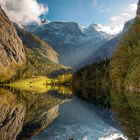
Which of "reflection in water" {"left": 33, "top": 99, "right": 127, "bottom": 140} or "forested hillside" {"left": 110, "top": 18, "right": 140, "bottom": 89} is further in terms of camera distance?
"forested hillside" {"left": 110, "top": 18, "right": 140, "bottom": 89}

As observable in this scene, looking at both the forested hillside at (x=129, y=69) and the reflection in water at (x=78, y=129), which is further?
the forested hillside at (x=129, y=69)

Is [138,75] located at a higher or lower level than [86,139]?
higher

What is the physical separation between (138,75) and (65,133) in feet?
359

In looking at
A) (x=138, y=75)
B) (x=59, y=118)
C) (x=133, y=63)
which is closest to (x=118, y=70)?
(x=133, y=63)

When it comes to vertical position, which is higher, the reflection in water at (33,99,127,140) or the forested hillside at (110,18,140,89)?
the forested hillside at (110,18,140,89)

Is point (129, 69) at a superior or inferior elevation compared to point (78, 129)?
superior

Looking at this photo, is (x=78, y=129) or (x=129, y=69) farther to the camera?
(x=129, y=69)

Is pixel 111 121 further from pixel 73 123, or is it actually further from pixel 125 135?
pixel 125 135

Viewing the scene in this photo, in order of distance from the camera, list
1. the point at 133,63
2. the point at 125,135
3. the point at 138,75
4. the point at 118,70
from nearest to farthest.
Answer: the point at 125,135
the point at 138,75
the point at 133,63
the point at 118,70

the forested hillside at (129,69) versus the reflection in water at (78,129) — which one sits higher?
the forested hillside at (129,69)

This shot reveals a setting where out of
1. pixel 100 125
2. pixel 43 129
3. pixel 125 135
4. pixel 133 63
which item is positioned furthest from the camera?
pixel 133 63

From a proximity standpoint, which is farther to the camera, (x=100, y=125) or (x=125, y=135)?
(x=100, y=125)

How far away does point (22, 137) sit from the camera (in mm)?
48844

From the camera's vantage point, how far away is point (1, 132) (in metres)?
51.2
